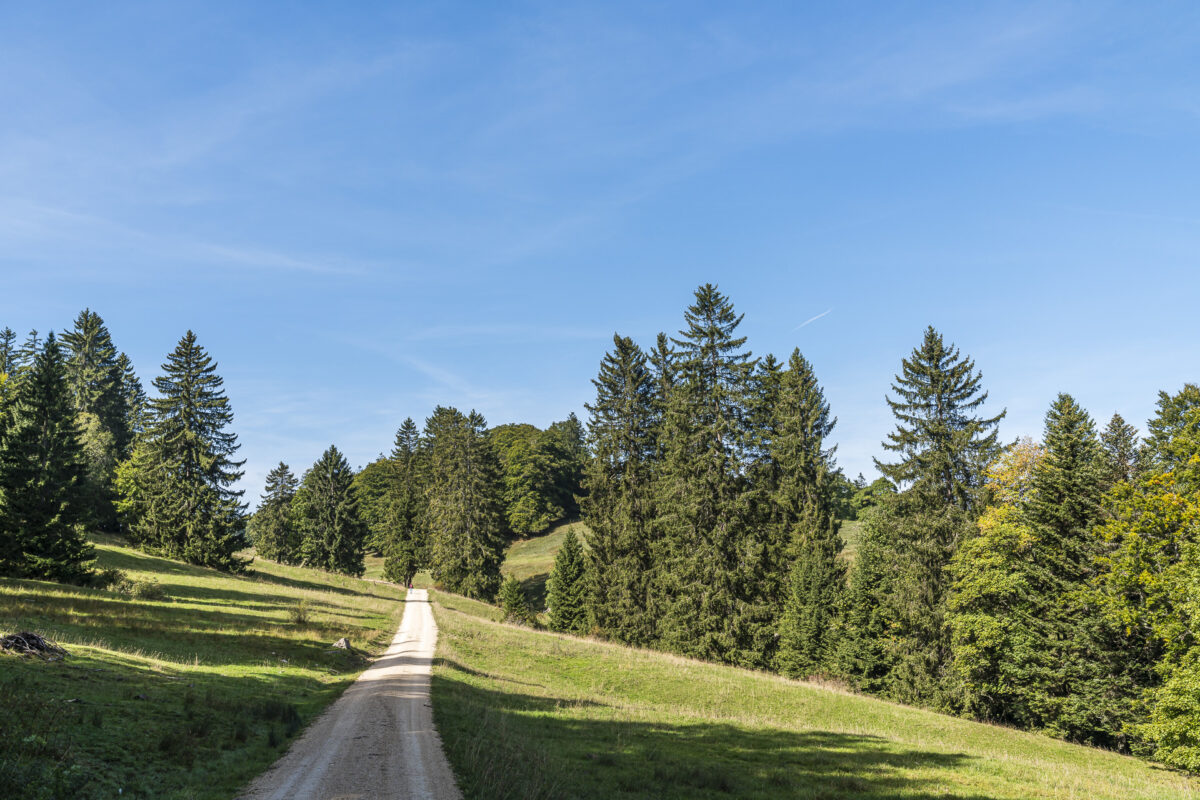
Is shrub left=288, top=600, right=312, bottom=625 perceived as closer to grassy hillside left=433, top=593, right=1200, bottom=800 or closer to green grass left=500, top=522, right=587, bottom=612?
grassy hillside left=433, top=593, right=1200, bottom=800

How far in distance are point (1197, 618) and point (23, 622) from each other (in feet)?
141

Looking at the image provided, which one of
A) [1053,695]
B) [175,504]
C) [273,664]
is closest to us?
[273,664]

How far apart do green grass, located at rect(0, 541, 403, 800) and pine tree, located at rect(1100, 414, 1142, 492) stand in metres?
38.6

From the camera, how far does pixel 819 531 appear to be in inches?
1676

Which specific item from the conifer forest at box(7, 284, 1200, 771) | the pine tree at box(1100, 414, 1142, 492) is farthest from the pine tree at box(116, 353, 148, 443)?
the pine tree at box(1100, 414, 1142, 492)

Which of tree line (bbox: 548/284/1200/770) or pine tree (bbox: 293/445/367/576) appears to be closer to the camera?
tree line (bbox: 548/284/1200/770)

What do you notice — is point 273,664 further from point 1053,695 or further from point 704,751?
point 1053,695

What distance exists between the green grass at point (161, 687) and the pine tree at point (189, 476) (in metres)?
18.3

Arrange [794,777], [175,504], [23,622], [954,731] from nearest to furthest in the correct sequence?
1. [794,777]
2. [23,622]
3. [954,731]
4. [175,504]

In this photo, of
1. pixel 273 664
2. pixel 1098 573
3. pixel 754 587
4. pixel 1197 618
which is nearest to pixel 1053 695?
pixel 1098 573

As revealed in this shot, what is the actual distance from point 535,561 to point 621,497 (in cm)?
5124

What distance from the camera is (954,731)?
25781 mm

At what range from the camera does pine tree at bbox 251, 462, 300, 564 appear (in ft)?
318

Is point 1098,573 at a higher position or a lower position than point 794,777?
higher
